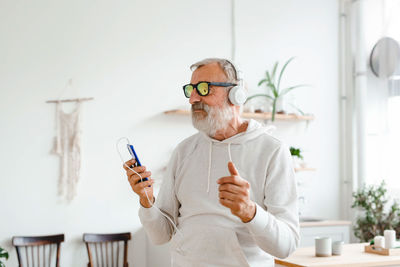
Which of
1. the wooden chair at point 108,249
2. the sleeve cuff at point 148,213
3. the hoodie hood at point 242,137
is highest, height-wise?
the hoodie hood at point 242,137

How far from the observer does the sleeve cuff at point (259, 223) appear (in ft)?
5.86

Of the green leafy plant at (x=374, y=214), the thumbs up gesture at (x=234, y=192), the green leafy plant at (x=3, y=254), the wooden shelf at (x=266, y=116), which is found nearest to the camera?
the thumbs up gesture at (x=234, y=192)

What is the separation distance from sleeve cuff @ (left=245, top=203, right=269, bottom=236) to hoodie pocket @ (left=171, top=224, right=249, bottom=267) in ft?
0.79

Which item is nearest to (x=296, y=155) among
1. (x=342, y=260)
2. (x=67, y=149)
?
(x=67, y=149)

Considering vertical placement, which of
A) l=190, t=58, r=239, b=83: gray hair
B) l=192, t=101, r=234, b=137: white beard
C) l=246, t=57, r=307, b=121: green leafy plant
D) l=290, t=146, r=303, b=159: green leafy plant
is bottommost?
l=290, t=146, r=303, b=159: green leafy plant

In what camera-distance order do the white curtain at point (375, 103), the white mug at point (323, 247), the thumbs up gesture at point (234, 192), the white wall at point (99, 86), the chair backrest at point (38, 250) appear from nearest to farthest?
the thumbs up gesture at point (234, 192) → the white mug at point (323, 247) → the chair backrest at point (38, 250) → the white wall at point (99, 86) → the white curtain at point (375, 103)

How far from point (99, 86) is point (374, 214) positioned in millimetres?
2945

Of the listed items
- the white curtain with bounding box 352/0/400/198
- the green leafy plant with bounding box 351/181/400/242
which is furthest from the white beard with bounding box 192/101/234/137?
the white curtain with bounding box 352/0/400/198

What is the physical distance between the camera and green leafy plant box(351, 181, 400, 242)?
5.25m

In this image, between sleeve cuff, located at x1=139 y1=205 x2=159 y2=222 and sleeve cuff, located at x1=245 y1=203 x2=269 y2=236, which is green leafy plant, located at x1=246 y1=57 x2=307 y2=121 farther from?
sleeve cuff, located at x1=245 y1=203 x2=269 y2=236

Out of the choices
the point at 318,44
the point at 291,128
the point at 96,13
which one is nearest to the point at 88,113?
the point at 96,13

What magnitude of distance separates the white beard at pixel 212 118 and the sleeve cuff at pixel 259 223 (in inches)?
19.0

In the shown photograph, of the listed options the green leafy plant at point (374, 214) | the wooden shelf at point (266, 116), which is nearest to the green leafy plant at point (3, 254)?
the wooden shelf at point (266, 116)

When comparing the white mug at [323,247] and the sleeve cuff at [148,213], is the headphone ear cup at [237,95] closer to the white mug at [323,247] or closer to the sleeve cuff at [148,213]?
the sleeve cuff at [148,213]
